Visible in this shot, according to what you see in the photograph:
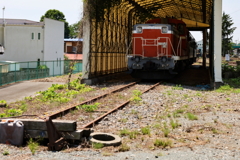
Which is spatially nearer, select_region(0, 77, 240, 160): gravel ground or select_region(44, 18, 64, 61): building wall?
select_region(0, 77, 240, 160): gravel ground

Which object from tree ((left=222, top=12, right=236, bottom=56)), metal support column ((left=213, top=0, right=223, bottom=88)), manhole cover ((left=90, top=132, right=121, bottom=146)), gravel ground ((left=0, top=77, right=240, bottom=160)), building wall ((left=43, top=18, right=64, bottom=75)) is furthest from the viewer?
tree ((left=222, top=12, right=236, bottom=56))

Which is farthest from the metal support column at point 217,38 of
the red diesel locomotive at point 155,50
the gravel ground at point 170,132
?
the gravel ground at point 170,132

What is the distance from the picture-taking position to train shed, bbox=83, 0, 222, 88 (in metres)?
16.8

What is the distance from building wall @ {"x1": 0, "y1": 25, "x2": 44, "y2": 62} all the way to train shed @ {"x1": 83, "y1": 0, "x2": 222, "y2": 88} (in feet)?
51.8

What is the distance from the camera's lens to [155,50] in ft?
61.4

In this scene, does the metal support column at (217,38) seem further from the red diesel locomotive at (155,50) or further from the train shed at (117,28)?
the red diesel locomotive at (155,50)

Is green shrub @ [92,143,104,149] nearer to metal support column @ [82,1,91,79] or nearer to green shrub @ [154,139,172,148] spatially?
green shrub @ [154,139,172,148]

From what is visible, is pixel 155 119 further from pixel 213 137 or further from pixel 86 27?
pixel 86 27

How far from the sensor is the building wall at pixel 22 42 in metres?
40.3

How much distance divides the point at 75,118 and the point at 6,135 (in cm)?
272

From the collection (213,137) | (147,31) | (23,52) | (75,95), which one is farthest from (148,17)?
(213,137)

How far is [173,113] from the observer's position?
9.57 metres

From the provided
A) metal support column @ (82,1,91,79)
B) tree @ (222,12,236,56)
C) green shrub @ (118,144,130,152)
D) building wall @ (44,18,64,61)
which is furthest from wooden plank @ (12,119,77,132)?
tree @ (222,12,236,56)

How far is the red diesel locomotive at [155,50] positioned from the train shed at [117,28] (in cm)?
88
